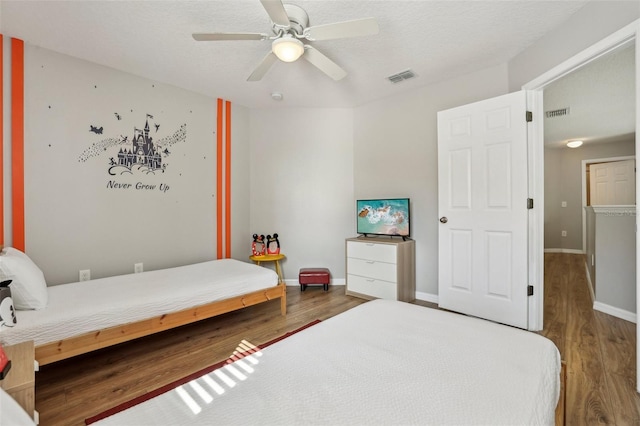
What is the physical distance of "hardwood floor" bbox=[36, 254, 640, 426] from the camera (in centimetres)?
164

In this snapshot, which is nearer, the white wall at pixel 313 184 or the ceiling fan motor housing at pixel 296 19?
the ceiling fan motor housing at pixel 296 19

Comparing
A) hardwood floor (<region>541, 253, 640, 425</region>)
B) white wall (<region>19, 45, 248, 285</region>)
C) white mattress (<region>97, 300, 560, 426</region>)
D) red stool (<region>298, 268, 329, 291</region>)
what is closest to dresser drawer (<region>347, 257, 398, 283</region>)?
red stool (<region>298, 268, 329, 291</region>)

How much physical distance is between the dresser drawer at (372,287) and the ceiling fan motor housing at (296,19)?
2628 mm

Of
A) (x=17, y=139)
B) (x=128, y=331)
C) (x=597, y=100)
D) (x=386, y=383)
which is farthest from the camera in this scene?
(x=597, y=100)

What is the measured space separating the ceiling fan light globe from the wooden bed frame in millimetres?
2020

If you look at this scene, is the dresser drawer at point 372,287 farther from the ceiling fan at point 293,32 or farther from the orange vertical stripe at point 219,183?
the ceiling fan at point 293,32

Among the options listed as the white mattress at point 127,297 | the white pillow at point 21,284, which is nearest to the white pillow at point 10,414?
the white mattress at point 127,297

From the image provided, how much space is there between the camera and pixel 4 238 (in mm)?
2434

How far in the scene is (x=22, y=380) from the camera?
3.71 ft

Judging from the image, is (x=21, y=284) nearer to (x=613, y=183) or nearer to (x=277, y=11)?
(x=277, y=11)

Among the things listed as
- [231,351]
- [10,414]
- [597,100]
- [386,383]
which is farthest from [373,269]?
[597,100]

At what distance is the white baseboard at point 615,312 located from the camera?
2719 millimetres

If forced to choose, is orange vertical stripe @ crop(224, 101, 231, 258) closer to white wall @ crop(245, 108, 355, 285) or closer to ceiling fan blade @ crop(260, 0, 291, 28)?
white wall @ crop(245, 108, 355, 285)

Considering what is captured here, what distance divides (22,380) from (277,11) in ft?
6.99
